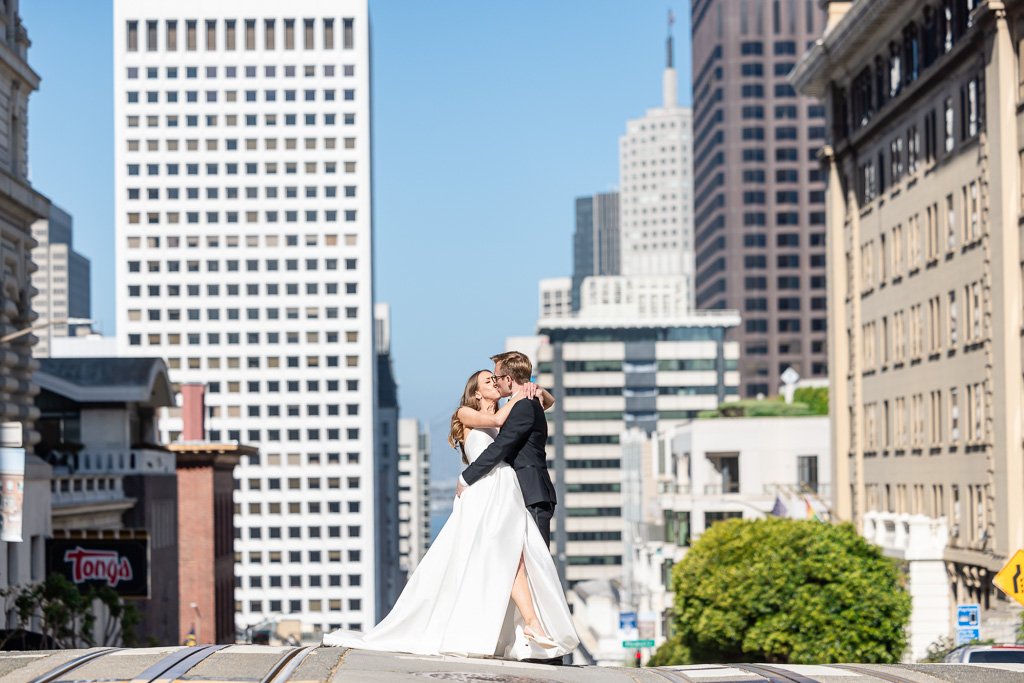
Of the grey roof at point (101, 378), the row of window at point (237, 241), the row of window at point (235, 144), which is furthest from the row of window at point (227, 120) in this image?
the grey roof at point (101, 378)

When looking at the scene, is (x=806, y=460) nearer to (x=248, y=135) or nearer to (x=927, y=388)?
(x=927, y=388)

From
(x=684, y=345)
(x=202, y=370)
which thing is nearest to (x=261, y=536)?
(x=202, y=370)

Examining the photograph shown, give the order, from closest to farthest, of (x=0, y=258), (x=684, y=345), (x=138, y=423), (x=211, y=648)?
(x=211, y=648), (x=0, y=258), (x=138, y=423), (x=684, y=345)

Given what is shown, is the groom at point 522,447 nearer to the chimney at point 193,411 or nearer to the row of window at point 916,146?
the row of window at point 916,146

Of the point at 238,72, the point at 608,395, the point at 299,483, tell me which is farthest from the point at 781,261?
the point at 238,72

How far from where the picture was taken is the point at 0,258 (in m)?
37.6

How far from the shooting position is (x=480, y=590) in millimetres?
11258

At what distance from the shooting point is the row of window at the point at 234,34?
163375 millimetres

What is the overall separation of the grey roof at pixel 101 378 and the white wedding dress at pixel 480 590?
49.1 meters

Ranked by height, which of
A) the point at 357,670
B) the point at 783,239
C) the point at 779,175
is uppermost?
the point at 779,175

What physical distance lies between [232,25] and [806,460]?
105 meters

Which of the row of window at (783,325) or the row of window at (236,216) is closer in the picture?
the row of window at (236,216)

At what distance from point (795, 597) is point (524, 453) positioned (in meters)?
33.8

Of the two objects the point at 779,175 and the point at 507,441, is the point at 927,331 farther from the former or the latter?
the point at 779,175
